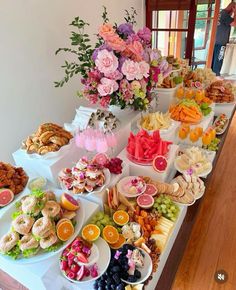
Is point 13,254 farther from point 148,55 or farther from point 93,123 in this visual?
point 148,55

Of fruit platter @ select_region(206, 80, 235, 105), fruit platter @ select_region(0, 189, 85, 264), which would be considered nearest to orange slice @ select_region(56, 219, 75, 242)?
fruit platter @ select_region(0, 189, 85, 264)

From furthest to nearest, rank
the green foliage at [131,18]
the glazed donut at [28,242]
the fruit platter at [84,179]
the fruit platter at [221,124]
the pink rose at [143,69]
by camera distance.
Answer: the fruit platter at [221,124], the green foliage at [131,18], the pink rose at [143,69], the fruit platter at [84,179], the glazed donut at [28,242]

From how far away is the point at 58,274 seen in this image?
2.56 feet

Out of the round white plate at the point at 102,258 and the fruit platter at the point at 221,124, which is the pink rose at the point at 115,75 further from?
the fruit platter at the point at 221,124

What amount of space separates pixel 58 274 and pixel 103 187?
0.35 metres

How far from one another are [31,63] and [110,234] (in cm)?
105

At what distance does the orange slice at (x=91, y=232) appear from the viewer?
845 millimetres

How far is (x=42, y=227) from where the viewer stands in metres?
0.75

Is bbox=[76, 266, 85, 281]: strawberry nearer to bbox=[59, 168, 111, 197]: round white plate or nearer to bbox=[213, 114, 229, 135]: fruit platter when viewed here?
bbox=[59, 168, 111, 197]: round white plate

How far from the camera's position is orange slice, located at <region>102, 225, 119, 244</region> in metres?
0.87

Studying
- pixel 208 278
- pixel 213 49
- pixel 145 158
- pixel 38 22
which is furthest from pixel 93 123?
pixel 213 49

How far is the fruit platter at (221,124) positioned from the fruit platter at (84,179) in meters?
1.07

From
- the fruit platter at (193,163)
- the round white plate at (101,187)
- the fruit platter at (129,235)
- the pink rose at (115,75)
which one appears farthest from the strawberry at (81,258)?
the pink rose at (115,75)

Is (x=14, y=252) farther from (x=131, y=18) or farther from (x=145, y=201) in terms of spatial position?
(x=131, y=18)
